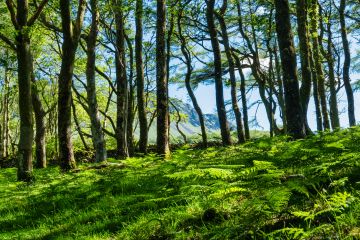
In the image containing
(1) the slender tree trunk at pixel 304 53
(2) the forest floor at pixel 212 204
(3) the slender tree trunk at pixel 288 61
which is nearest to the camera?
(2) the forest floor at pixel 212 204

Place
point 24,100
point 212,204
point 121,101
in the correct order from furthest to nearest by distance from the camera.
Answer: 1. point 121,101
2. point 24,100
3. point 212,204

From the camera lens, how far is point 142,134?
19.5m

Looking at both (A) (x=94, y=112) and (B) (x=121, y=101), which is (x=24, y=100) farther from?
(B) (x=121, y=101)

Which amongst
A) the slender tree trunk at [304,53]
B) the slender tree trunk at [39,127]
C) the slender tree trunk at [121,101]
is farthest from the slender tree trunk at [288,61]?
the slender tree trunk at [39,127]

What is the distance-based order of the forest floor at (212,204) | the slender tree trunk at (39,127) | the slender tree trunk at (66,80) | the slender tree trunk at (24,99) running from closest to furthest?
1. the forest floor at (212,204)
2. the slender tree trunk at (24,99)
3. the slender tree trunk at (66,80)
4. the slender tree trunk at (39,127)

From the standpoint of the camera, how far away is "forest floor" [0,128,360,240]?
3.28 meters

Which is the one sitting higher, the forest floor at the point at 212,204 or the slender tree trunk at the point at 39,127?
the slender tree trunk at the point at 39,127

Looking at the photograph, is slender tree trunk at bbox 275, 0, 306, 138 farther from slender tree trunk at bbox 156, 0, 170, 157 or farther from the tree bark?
the tree bark

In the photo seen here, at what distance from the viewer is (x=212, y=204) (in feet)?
15.3

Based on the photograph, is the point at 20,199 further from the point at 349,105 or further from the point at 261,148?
the point at 349,105

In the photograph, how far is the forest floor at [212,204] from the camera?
3.28 meters

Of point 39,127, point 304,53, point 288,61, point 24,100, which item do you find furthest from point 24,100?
point 304,53

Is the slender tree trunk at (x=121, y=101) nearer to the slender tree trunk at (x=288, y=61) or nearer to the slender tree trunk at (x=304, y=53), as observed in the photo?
the slender tree trunk at (x=304, y=53)

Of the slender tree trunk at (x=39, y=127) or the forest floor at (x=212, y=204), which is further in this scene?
the slender tree trunk at (x=39, y=127)
